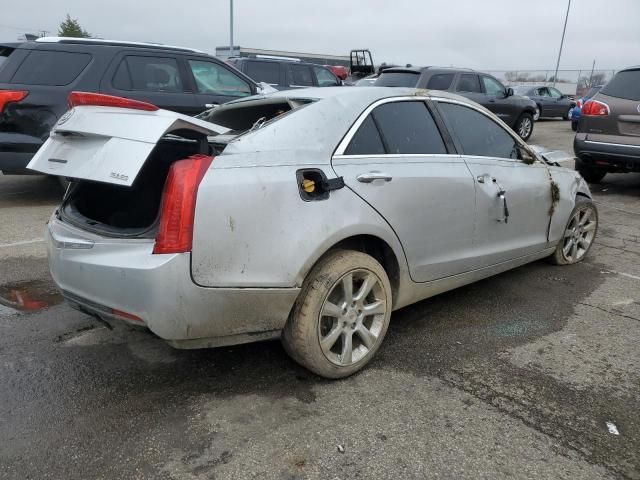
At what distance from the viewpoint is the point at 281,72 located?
40.4ft

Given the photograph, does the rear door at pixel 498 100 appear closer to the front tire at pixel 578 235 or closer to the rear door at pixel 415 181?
the front tire at pixel 578 235

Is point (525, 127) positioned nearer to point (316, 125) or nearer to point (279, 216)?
point (316, 125)

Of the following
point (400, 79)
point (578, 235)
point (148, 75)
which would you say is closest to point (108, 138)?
point (578, 235)

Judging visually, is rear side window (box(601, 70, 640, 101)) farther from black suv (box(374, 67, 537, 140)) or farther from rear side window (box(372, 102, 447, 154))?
rear side window (box(372, 102, 447, 154))

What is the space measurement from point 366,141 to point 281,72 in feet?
32.4

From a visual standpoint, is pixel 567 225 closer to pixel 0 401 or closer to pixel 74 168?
pixel 74 168

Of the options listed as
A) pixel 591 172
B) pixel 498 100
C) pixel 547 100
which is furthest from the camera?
pixel 547 100

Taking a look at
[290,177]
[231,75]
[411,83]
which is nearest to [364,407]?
[290,177]

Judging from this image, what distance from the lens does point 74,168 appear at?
271 centimetres

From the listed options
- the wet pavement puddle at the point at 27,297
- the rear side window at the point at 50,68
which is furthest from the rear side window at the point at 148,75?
the wet pavement puddle at the point at 27,297

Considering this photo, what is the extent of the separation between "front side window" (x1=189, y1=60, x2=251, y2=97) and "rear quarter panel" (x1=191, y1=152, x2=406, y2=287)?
17.2 ft

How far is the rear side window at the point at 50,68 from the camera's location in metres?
6.22

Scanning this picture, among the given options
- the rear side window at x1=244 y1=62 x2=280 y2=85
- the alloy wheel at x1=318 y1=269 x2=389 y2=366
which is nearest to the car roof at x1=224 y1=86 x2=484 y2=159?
the alloy wheel at x1=318 y1=269 x2=389 y2=366

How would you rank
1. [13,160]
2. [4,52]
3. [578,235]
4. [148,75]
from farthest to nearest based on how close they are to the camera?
[148,75] < [4,52] < [13,160] < [578,235]
